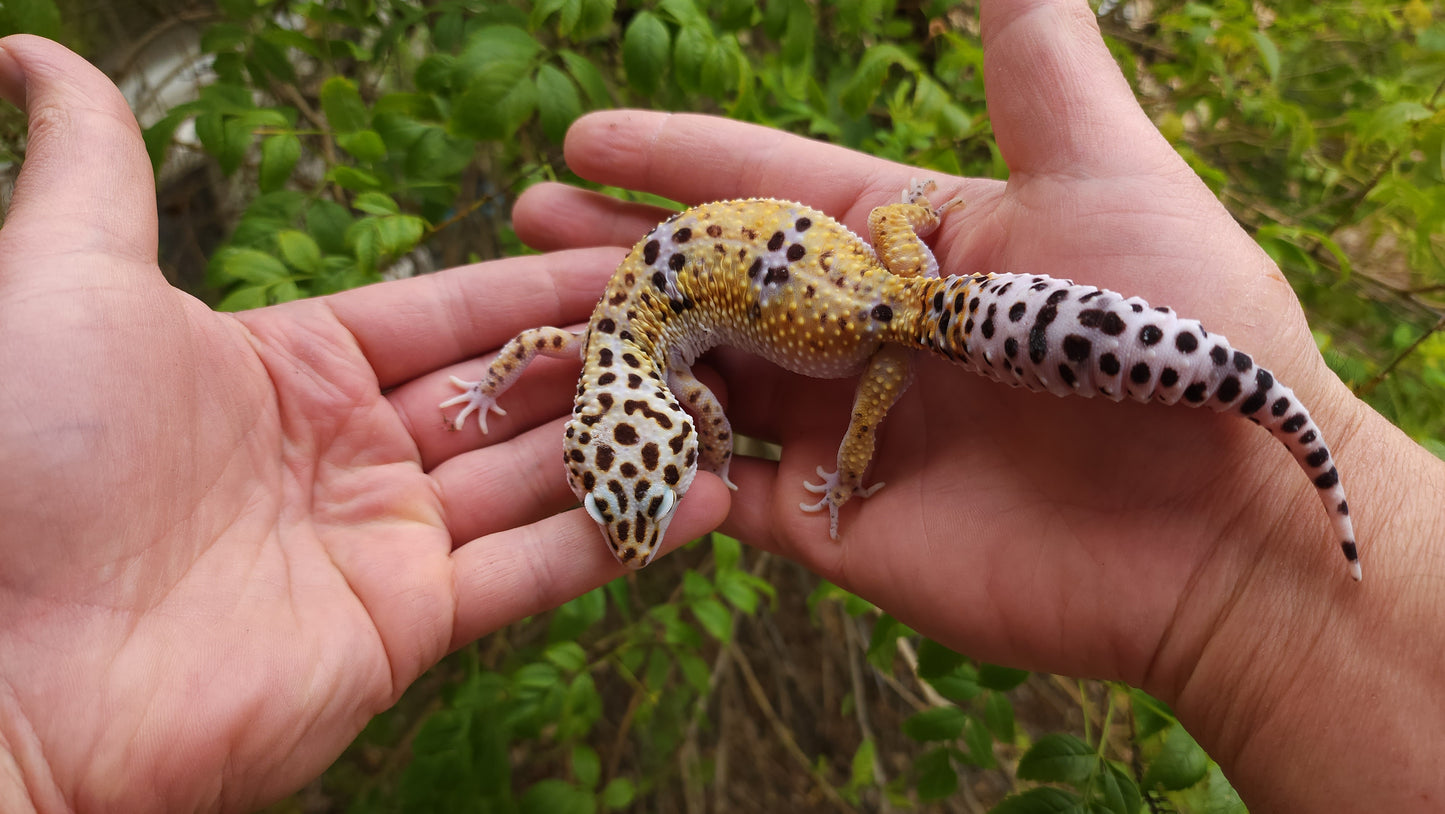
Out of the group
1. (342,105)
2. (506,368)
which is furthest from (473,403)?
(342,105)

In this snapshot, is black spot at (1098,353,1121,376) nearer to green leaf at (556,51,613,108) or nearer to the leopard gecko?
the leopard gecko

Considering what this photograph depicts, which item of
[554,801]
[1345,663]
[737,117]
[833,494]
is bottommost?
[554,801]

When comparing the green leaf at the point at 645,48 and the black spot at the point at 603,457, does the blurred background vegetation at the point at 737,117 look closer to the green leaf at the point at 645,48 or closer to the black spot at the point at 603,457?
the green leaf at the point at 645,48

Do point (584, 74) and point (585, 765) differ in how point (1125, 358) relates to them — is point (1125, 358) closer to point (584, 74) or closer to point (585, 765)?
point (584, 74)

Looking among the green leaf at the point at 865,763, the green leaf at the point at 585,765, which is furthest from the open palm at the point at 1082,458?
the green leaf at the point at 865,763

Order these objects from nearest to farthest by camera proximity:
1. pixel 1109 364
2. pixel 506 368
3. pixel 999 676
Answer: pixel 1109 364 < pixel 999 676 < pixel 506 368

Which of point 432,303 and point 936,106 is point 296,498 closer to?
point 432,303

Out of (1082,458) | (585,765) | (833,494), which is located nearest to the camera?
(1082,458)
